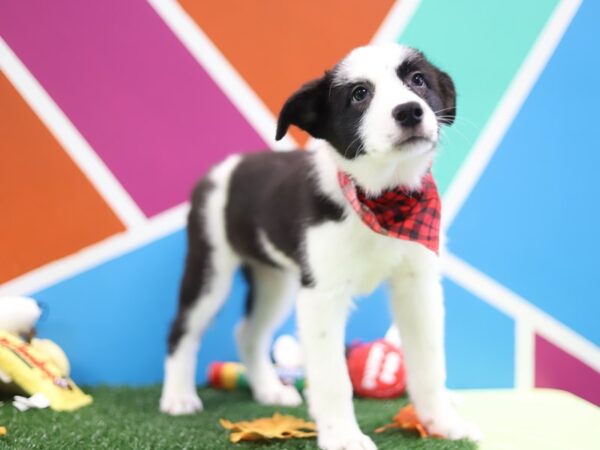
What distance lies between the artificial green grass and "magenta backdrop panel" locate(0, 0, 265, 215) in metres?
0.97

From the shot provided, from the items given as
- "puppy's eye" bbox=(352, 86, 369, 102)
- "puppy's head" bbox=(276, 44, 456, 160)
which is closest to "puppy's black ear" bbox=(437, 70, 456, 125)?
"puppy's head" bbox=(276, 44, 456, 160)

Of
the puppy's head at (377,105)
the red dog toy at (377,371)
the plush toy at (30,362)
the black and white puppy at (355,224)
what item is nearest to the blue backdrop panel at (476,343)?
the red dog toy at (377,371)

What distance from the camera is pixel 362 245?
2.25 m

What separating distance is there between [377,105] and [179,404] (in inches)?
61.1

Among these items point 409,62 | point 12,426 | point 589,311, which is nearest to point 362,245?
point 409,62

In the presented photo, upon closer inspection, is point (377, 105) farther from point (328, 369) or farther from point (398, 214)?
point (328, 369)

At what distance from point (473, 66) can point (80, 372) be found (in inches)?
94.6

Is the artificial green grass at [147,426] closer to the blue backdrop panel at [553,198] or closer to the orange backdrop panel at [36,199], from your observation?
the orange backdrop panel at [36,199]

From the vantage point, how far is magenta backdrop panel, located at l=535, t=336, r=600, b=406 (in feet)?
10.8

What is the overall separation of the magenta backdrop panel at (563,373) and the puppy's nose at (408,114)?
5.89ft

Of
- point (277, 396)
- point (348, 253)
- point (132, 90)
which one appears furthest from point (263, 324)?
point (132, 90)

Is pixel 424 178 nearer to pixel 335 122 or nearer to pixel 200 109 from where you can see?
pixel 335 122

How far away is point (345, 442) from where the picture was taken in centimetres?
212

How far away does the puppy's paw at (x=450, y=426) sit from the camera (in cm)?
229
